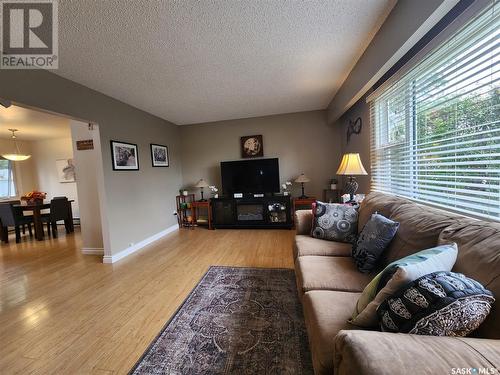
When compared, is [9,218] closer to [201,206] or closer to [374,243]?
[201,206]

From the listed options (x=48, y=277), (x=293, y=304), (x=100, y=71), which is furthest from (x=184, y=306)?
(x=100, y=71)

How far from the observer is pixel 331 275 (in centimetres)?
145

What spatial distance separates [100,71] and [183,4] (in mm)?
1469

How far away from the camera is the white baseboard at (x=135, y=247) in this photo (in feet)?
9.97

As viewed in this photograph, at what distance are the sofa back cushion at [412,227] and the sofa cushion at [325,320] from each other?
0.43 m

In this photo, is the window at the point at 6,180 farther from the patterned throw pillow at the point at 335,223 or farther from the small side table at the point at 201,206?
the patterned throw pillow at the point at 335,223

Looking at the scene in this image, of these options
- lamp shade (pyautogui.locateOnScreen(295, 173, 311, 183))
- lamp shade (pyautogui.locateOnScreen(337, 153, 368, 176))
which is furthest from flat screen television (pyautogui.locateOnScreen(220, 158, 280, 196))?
lamp shade (pyautogui.locateOnScreen(337, 153, 368, 176))

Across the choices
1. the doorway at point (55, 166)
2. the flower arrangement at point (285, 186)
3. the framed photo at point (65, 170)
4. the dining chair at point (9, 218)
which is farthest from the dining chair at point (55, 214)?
the flower arrangement at point (285, 186)

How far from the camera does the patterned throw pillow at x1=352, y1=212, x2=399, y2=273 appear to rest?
1469 millimetres

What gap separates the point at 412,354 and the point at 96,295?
103 inches

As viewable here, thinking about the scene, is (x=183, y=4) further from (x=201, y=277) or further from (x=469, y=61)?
(x=201, y=277)

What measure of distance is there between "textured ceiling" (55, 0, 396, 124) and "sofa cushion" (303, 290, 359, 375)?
1.98 m

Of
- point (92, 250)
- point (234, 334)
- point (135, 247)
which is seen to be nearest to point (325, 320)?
point (234, 334)

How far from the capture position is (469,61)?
128cm
